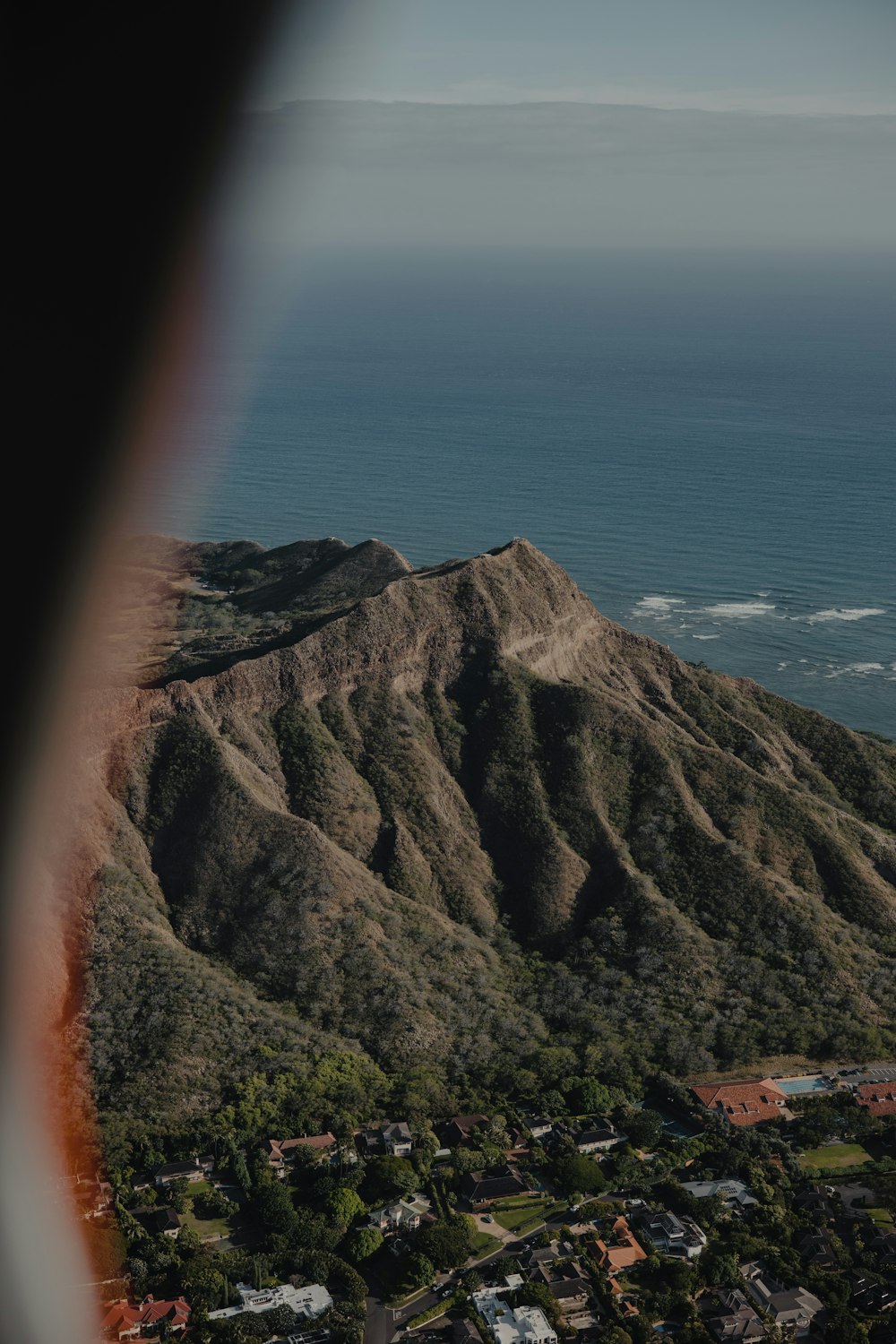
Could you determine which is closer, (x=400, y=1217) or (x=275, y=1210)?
(x=275, y=1210)

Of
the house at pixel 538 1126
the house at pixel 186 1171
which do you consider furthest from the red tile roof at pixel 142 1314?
the house at pixel 538 1126

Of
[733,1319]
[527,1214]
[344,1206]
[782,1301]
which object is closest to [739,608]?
[527,1214]

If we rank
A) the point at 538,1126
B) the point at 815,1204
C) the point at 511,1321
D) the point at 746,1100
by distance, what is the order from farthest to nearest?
the point at 746,1100 < the point at 538,1126 < the point at 815,1204 < the point at 511,1321

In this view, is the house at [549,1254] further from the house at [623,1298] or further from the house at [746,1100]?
the house at [746,1100]

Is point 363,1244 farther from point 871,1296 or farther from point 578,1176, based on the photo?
point 871,1296

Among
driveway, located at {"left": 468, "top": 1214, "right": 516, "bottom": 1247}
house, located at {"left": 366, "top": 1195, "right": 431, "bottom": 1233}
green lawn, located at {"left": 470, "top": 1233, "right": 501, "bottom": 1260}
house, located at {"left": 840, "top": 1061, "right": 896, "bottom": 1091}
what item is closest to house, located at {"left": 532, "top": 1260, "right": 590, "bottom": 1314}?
green lawn, located at {"left": 470, "top": 1233, "right": 501, "bottom": 1260}

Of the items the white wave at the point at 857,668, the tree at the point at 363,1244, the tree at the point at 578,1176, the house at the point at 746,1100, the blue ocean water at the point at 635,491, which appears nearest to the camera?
the tree at the point at 363,1244

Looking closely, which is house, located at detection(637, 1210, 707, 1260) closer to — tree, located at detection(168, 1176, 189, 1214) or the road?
the road
